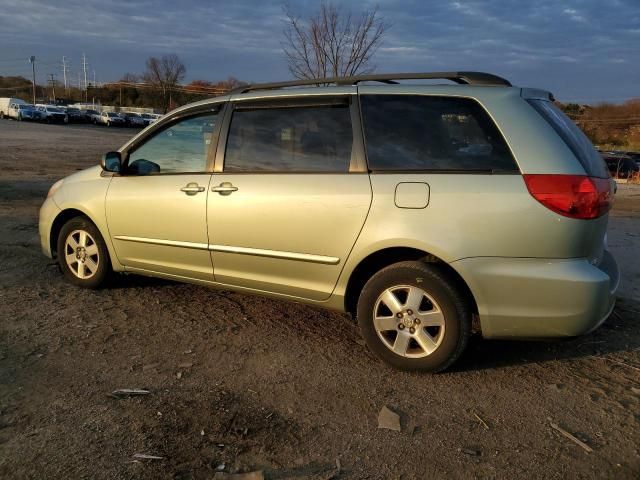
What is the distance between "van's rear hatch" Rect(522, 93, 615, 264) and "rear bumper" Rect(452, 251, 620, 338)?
19 centimetres

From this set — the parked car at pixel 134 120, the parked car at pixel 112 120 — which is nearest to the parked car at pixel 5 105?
the parked car at pixel 112 120

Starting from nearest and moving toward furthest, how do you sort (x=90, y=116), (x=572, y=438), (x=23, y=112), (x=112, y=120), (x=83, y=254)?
1. (x=572, y=438)
2. (x=83, y=254)
3. (x=23, y=112)
4. (x=112, y=120)
5. (x=90, y=116)

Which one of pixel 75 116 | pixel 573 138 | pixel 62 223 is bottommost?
pixel 62 223

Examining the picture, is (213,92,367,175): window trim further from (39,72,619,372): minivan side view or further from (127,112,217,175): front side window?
(127,112,217,175): front side window

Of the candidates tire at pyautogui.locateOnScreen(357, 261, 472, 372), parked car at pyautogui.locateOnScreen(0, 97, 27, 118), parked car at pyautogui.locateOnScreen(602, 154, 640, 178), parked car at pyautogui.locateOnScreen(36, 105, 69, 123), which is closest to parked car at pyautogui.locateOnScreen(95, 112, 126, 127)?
parked car at pyautogui.locateOnScreen(36, 105, 69, 123)

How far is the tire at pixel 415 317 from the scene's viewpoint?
3408mm

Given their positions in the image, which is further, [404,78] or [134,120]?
[134,120]

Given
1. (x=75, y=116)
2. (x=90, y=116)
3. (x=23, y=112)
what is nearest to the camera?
(x=23, y=112)

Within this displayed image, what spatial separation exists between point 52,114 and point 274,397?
54.0 meters

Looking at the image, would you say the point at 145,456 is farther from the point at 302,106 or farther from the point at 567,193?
the point at 567,193

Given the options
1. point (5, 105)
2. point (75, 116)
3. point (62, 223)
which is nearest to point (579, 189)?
point (62, 223)

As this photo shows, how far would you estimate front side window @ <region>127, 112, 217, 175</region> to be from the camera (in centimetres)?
441

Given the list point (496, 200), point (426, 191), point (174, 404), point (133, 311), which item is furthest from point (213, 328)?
point (496, 200)

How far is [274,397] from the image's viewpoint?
329 cm
